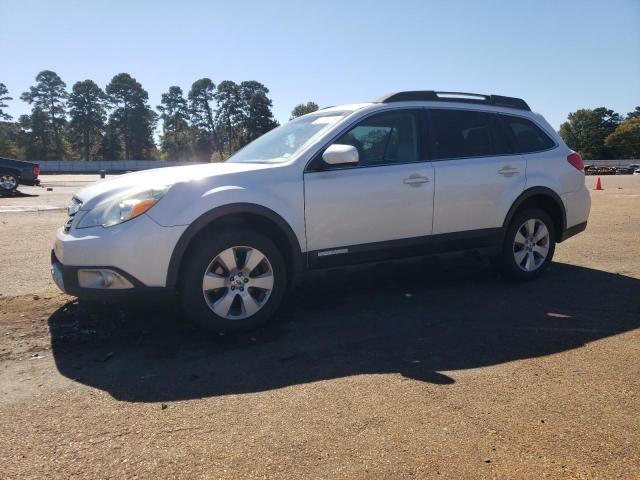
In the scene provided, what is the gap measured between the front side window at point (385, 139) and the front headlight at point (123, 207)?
1.62 meters

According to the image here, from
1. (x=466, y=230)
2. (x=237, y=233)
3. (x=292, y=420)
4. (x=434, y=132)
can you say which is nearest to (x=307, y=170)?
(x=237, y=233)

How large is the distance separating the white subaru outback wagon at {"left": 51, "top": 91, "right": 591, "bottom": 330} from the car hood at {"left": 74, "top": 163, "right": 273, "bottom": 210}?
0.02 m

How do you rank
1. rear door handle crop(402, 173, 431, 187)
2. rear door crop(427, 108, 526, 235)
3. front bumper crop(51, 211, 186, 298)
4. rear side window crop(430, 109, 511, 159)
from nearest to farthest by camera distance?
front bumper crop(51, 211, 186, 298) → rear door handle crop(402, 173, 431, 187) → rear door crop(427, 108, 526, 235) → rear side window crop(430, 109, 511, 159)

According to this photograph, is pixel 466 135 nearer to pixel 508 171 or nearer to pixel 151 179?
pixel 508 171

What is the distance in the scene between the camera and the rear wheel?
1683 cm

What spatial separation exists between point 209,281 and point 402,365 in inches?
60.1

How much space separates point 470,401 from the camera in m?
2.81

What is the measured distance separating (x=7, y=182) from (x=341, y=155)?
16586mm

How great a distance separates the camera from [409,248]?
4.73 metres

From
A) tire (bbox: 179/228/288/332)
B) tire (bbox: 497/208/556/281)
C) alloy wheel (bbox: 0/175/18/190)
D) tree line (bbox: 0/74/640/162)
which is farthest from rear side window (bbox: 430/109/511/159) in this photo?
tree line (bbox: 0/74/640/162)

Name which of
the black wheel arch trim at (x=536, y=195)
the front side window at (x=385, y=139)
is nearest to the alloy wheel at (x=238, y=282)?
the front side window at (x=385, y=139)

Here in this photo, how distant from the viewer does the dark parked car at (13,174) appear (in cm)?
1686

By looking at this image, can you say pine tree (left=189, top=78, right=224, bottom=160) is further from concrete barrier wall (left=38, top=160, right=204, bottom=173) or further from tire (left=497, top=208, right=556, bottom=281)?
tire (left=497, top=208, right=556, bottom=281)

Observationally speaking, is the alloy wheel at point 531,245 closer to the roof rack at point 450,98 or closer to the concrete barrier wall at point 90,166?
the roof rack at point 450,98
